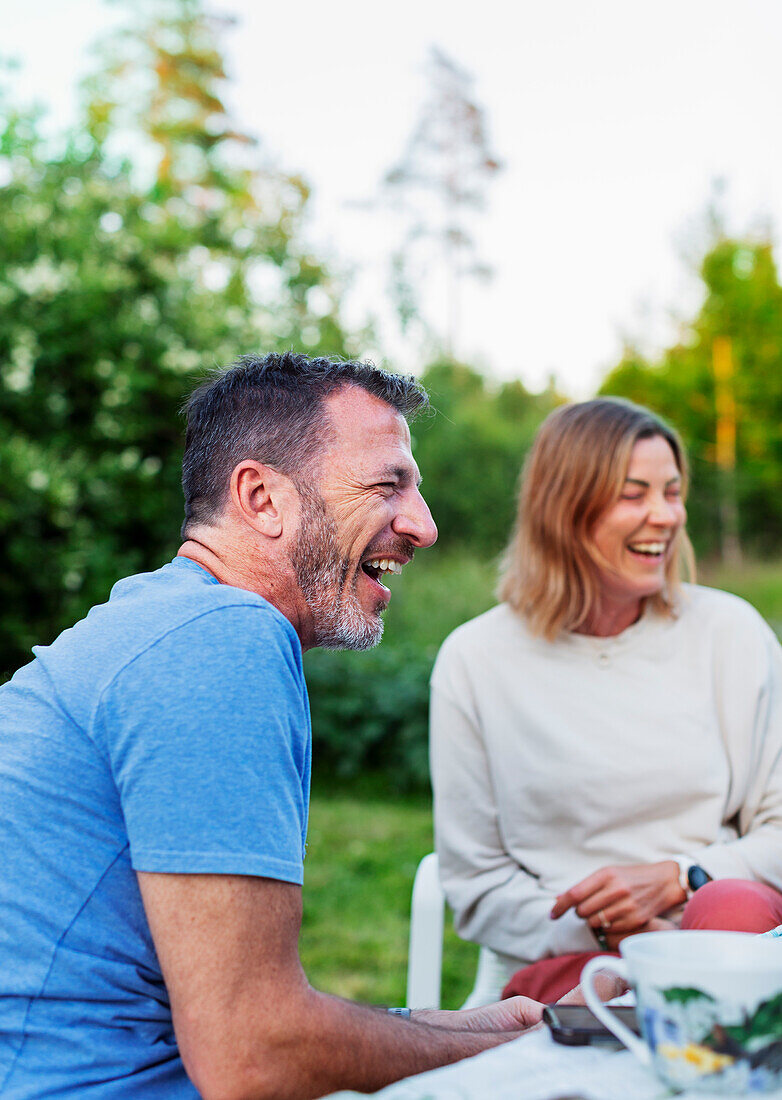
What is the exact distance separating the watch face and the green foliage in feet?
42.4

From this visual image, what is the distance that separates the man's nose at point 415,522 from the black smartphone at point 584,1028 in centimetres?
87

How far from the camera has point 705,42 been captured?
37.2 feet

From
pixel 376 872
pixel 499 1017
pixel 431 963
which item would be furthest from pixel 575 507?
pixel 376 872

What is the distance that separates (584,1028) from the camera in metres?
0.96

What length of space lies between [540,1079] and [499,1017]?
571mm

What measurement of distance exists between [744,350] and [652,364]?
158 inches

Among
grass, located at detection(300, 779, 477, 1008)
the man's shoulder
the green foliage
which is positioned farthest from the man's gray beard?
the green foliage

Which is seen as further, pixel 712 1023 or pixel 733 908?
pixel 733 908

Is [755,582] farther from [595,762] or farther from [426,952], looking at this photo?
[426,952]

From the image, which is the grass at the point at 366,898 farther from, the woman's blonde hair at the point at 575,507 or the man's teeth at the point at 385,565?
the man's teeth at the point at 385,565

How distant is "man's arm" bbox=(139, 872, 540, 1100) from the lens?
1.09 meters

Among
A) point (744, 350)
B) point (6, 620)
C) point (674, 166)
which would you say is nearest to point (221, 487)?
point (6, 620)

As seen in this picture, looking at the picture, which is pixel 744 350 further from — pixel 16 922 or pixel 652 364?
pixel 16 922

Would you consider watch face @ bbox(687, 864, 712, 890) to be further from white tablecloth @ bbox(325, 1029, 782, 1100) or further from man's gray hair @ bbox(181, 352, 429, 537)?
white tablecloth @ bbox(325, 1029, 782, 1100)
